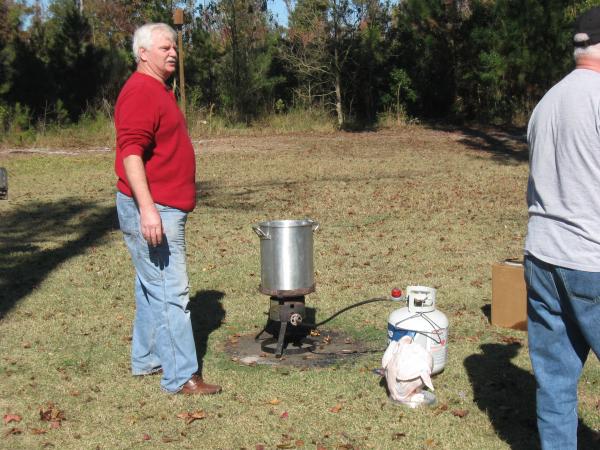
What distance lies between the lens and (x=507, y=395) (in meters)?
4.89

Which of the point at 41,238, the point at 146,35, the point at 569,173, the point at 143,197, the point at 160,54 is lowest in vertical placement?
the point at 41,238

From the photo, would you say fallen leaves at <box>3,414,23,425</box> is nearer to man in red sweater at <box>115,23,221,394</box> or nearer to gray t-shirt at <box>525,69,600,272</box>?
man in red sweater at <box>115,23,221,394</box>

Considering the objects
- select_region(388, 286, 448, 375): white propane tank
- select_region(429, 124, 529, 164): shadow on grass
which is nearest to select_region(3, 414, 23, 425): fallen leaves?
select_region(388, 286, 448, 375): white propane tank

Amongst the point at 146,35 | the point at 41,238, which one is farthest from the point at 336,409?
the point at 41,238

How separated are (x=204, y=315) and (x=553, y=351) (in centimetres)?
394

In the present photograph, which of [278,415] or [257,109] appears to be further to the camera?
[257,109]

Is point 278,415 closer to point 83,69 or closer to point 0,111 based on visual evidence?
point 0,111

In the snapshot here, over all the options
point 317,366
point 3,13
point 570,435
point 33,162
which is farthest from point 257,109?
point 570,435

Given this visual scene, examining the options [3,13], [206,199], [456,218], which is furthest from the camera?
[3,13]

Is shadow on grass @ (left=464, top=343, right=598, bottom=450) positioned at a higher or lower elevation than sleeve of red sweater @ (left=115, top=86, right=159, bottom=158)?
lower

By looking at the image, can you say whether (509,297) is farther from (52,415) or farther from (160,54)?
(52,415)

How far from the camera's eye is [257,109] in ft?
88.0

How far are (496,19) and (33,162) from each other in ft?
46.2

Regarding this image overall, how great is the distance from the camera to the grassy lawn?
14.8ft
